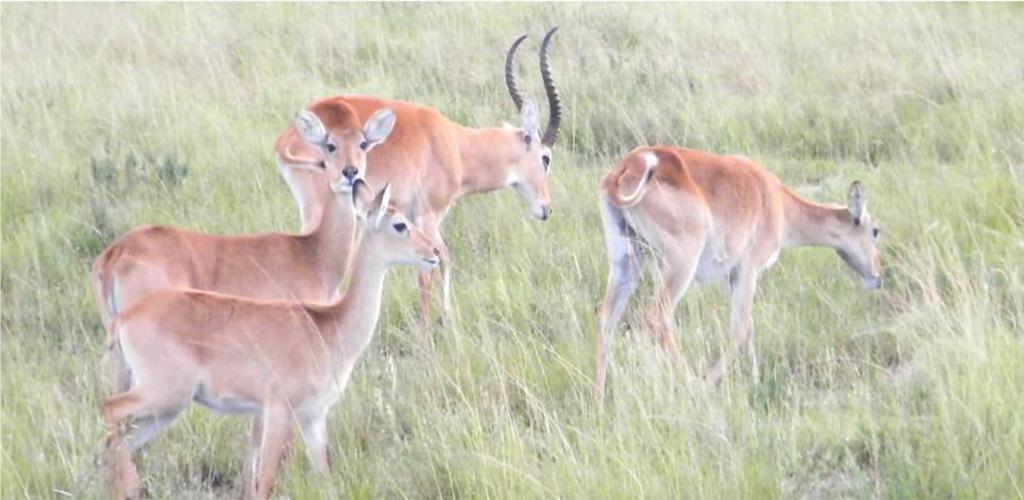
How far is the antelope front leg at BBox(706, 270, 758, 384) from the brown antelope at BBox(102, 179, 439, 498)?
50.0 inches

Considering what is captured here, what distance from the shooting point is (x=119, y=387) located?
206 inches

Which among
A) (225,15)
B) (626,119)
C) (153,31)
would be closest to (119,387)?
(626,119)

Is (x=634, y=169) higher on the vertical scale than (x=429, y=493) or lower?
higher

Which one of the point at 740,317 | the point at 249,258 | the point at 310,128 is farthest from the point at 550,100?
the point at 249,258

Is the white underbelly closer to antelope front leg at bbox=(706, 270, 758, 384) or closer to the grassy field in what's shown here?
the grassy field

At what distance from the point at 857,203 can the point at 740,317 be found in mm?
1012

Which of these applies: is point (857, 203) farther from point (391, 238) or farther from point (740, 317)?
point (391, 238)

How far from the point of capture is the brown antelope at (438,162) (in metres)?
7.47

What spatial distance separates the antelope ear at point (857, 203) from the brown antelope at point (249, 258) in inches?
81.6

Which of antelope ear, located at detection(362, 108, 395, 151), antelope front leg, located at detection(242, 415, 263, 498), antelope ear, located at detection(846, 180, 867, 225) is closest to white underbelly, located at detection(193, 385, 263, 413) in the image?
antelope front leg, located at detection(242, 415, 263, 498)

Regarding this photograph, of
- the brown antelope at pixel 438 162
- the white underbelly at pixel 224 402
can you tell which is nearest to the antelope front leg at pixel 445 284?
the brown antelope at pixel 438 162

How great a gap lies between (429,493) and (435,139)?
11.5ft

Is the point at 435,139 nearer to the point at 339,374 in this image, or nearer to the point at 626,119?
the point at 626,119

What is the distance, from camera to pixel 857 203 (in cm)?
717
